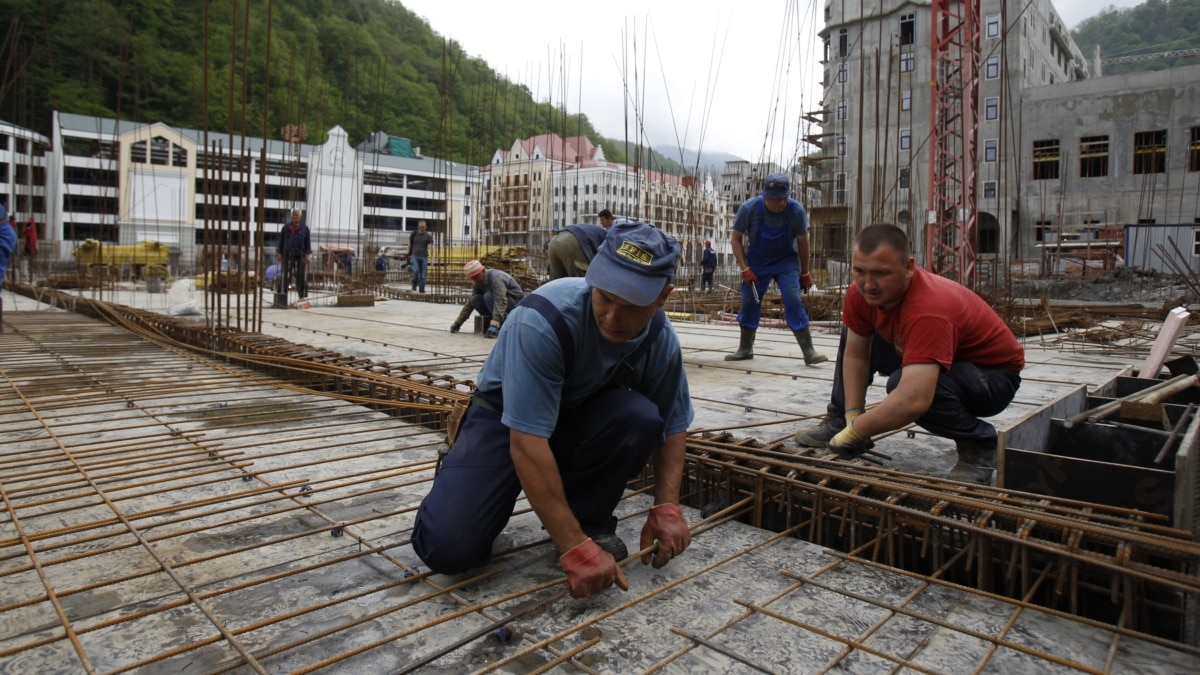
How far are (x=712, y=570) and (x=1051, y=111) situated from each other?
26.7 metres

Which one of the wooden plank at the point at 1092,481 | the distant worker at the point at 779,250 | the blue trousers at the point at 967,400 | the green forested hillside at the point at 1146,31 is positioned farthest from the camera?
the green forested hillside at the point at 1146,31

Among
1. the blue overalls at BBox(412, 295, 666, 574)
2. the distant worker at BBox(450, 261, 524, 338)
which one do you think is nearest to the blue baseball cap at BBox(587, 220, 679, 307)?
the blue overalls at BBox(412, 295, 666, 574)

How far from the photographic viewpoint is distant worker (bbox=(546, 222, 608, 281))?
12.1 feet

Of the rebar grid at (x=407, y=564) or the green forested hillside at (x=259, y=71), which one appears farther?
the green forested hillside at (x=259, y=71)

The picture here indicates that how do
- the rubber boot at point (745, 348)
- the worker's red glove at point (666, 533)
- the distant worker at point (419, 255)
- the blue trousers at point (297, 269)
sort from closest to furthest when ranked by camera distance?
the worker's red glove at point (666, 533), the rubber boot at point (745, 348), the blue trousers at point (297, 269), the distant worker at point (419, 255)

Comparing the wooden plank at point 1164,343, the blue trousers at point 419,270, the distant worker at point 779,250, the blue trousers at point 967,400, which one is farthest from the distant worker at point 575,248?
the blue trousers at point 419,270

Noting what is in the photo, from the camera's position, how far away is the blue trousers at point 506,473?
161 centimetres

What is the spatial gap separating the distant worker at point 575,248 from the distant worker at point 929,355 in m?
1.52

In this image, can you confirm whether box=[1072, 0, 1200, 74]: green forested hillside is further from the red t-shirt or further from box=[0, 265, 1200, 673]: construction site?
box=[0, 265, 1200, 673]: construction site

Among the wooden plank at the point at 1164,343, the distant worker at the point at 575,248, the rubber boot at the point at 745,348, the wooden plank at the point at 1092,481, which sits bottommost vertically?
the wooden plank at the point at 1092,481

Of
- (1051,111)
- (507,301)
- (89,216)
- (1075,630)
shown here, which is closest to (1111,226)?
(1051,111)

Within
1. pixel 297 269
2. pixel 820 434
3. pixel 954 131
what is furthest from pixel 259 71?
pixel 820 434

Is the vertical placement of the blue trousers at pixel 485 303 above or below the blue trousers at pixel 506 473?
above

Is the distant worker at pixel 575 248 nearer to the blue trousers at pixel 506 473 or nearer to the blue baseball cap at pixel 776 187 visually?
the blue baseball cap at pixel 776 187
